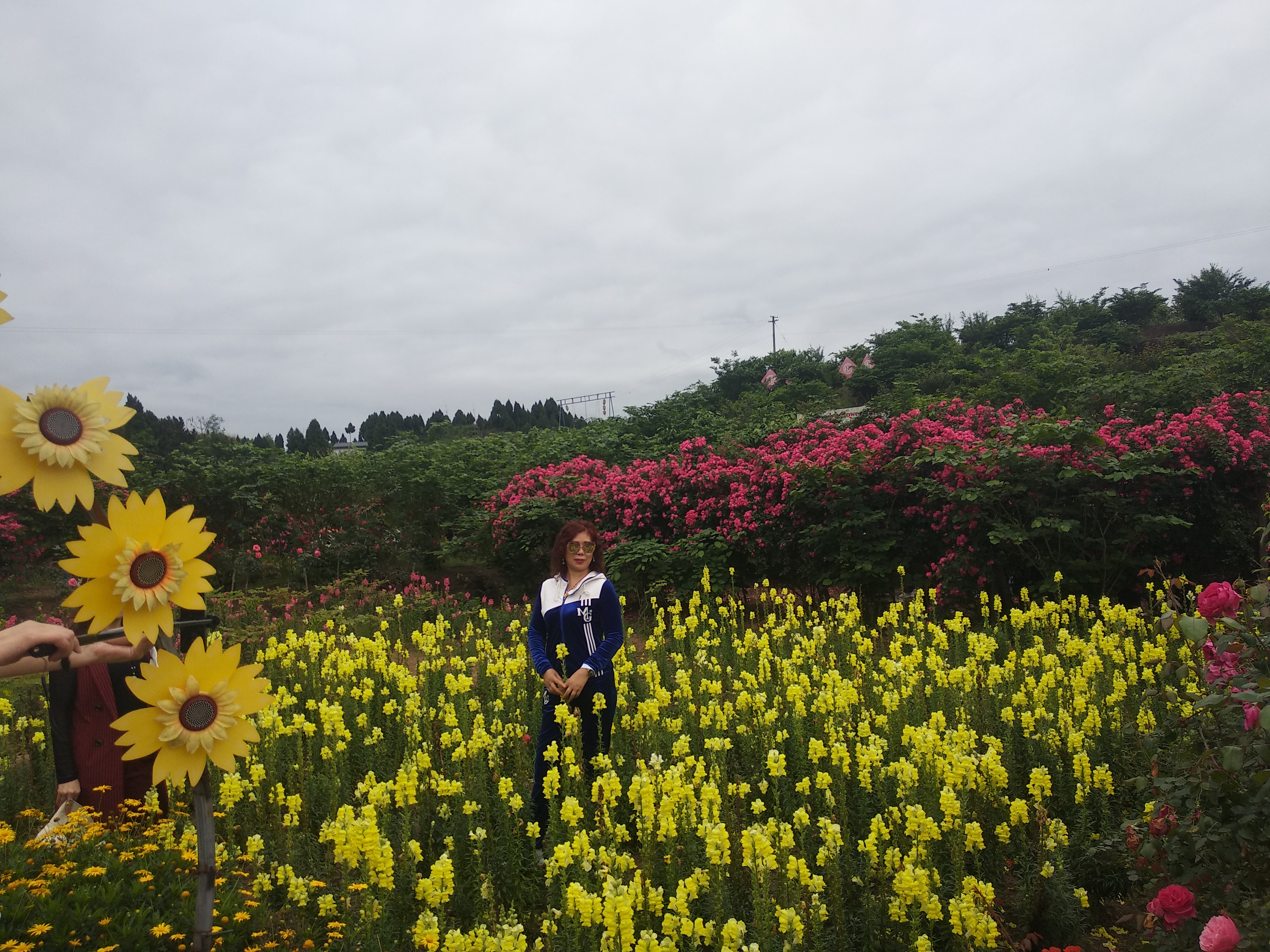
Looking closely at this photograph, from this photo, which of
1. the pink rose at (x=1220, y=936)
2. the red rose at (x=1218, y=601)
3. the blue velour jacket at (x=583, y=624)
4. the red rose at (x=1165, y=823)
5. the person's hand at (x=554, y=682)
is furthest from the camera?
the blue velour jacket at (x=583, y=624)

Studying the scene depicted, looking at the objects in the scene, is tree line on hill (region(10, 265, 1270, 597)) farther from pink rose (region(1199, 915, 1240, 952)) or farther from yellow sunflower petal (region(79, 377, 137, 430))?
yellow sunflower petal (region(79, 377, 137, 430))

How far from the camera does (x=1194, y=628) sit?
2025 millimetres

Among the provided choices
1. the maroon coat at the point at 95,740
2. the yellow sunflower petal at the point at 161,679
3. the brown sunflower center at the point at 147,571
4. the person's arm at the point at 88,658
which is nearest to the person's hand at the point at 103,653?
the person's arm at the point at 88,658

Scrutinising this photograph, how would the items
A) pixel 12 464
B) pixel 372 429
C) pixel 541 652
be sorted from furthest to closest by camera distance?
pixel 372 429 → pixel 541 652 → pixel 12 464

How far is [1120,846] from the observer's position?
3.25 m

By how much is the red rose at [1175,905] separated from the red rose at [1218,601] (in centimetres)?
75

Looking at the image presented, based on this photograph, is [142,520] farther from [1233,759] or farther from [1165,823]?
[1165,823]

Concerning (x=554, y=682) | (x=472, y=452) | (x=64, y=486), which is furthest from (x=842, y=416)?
(x=64, y=486)

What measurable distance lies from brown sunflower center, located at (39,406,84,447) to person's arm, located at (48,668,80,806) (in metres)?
3.46

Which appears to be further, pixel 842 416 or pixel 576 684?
pixel 842 416

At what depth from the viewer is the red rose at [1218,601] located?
221 cm

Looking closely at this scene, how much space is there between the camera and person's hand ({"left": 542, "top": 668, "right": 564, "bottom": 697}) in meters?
3.66

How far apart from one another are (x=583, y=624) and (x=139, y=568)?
2.97 m

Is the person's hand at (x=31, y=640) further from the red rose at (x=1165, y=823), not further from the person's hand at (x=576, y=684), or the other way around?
the red rose at (x=1165, y=823)
